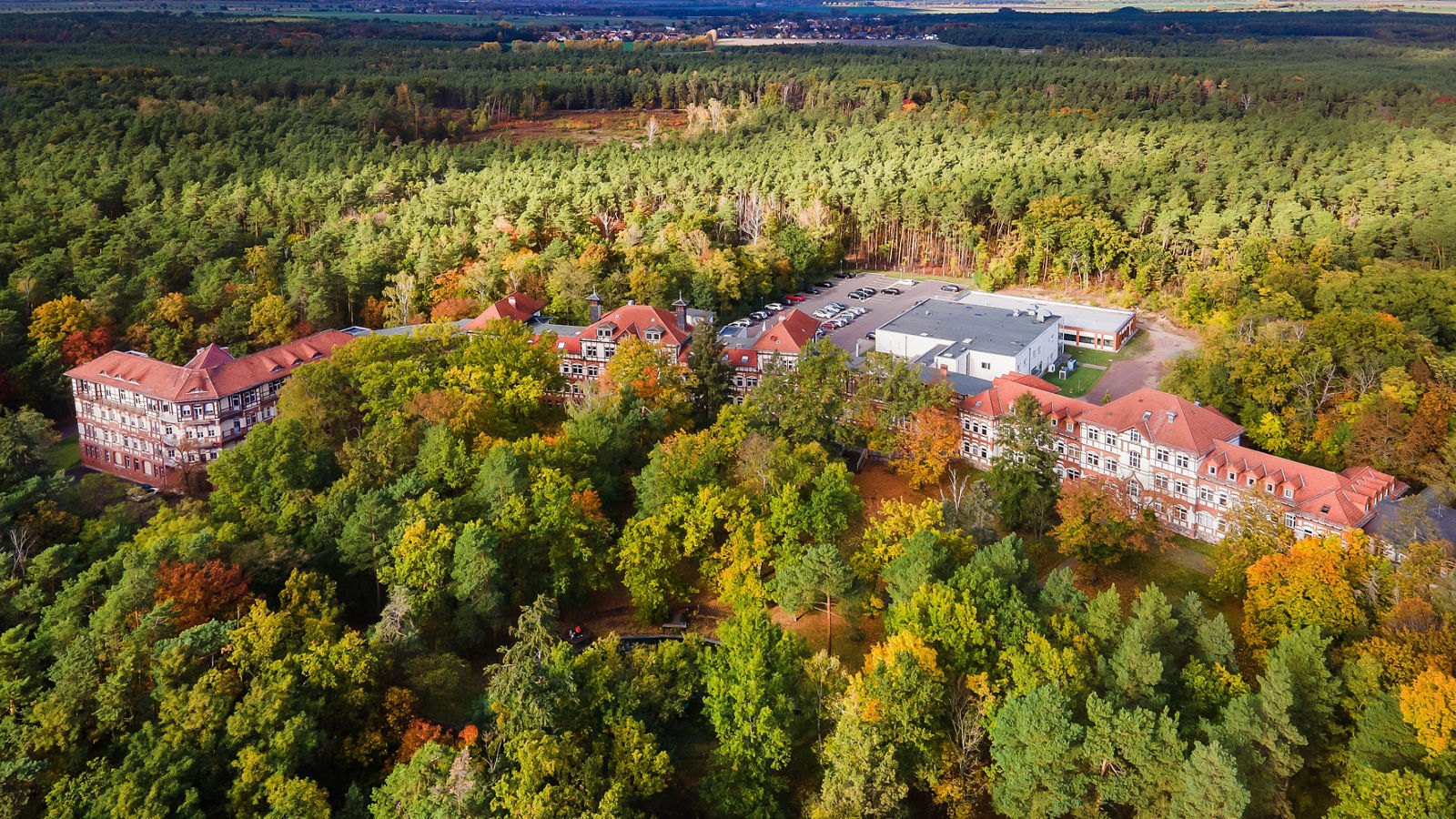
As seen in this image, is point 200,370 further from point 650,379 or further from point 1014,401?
point 1014,401

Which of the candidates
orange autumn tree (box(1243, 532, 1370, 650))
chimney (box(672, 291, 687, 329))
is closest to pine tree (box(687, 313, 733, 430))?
chimney (box(672, 291, 687, 329))

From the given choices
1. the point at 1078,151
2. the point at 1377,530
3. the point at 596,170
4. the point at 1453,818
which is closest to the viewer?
the point at 1453,818

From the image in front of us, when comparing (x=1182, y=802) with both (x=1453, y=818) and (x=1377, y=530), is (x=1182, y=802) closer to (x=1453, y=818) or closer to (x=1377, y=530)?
(x=1453, y=818)

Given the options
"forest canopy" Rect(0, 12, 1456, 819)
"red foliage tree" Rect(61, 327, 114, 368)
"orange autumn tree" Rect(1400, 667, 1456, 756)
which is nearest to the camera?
"orange autumn tree" Rect(1400, 667, 1456, 756)

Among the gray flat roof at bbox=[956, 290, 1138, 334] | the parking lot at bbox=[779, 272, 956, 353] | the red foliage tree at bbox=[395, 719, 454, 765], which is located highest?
the gray flat roof at bbox=[956, 290, 1138, 334]

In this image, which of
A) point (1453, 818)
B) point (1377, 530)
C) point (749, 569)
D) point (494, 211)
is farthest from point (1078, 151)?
point (1453, 818)

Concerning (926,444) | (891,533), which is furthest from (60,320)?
(891,533)

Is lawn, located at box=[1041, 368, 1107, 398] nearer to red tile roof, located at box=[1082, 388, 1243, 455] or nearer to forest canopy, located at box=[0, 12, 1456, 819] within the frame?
forest canopy, located at box=[0, 12, 1456, 819]
